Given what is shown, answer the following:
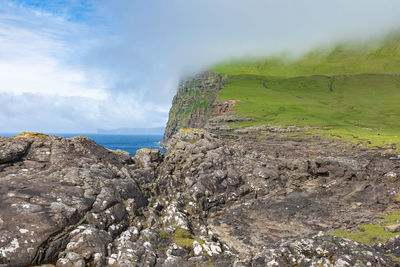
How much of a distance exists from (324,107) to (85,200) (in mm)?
184635

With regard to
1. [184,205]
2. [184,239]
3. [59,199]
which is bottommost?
[184,239]

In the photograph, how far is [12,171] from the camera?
2492 centimetres

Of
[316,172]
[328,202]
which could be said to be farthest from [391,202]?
[316,172]

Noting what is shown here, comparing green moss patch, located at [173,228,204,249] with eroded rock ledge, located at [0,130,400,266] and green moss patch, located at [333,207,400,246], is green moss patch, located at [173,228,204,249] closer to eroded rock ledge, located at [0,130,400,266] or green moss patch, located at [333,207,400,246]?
eroded rock ledge, located at [0,130,400,266]

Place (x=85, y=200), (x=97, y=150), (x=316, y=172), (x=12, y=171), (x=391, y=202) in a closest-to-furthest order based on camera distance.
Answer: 1. (x=85, y=200)
2. (x=12, y=171)
3. (x=391, y=202)
4. (x=97, y=150)
5. (x=316, y=172)

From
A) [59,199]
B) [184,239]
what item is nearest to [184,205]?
[184,239]

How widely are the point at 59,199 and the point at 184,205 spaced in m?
14.1

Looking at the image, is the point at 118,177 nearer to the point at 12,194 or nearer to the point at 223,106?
the point at 12,194

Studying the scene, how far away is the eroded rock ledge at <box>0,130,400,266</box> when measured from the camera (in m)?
16.8

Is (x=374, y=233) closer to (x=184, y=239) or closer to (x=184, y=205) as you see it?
(x=184, y=239)

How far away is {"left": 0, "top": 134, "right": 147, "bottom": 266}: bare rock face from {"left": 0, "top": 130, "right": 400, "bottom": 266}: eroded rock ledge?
3.6 inches

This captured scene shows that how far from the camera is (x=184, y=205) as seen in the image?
99.7 ft

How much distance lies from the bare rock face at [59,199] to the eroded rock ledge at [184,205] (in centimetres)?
9

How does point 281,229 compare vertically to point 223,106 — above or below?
below
